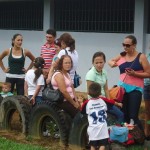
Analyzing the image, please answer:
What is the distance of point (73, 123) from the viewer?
7.89 m

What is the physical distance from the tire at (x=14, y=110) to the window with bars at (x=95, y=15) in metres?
4.92

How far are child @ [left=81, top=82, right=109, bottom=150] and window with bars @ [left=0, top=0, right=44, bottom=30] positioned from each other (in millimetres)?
9145

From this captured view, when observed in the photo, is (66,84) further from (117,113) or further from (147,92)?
(147,92)

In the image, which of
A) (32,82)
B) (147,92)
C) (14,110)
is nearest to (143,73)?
(147,92)

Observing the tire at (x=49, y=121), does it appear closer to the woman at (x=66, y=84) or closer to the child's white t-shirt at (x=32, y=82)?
Answer: the woman at (x=66, y=84)

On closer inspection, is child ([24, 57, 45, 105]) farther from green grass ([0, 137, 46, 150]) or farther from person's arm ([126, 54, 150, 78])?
person's arm ([126, 54, 150, 78])

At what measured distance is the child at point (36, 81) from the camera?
A: 29.5 feet

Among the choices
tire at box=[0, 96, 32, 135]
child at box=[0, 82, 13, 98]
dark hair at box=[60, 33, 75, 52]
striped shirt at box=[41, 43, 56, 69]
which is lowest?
tire at box=[0, 96, 32, 135]

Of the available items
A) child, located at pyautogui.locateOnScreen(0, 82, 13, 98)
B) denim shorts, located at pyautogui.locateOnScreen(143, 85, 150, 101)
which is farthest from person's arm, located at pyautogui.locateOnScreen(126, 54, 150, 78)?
child, located at pyautogui.locateOnScreen(0, 82, 13, 98)

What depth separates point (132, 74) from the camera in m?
7.99

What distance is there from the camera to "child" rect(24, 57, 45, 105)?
9000 mm

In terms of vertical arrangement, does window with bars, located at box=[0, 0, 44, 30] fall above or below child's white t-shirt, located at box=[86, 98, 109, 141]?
above

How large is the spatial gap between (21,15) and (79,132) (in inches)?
372

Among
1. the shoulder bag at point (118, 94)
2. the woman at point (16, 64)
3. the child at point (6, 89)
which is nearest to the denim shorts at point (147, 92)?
the shoulder bag at point (118, 94)
